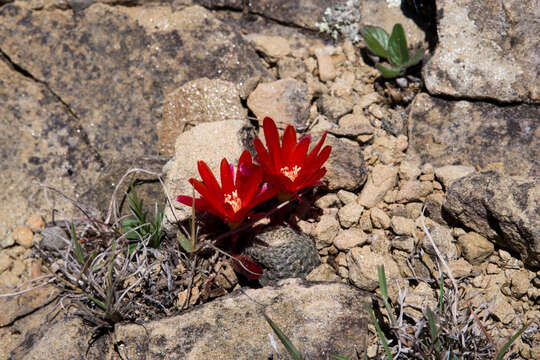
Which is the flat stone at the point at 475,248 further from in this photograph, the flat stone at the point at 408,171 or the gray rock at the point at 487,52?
the gray rock at the point at 487,52

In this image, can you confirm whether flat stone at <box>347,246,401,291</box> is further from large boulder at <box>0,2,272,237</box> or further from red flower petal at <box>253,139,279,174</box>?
Result: large boulder at <box>0,2,272,237</box>

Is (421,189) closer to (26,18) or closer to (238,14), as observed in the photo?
(238,14)

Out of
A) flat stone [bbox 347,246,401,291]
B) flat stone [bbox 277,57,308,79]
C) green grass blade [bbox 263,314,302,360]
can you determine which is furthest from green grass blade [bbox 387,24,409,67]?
green grass blade [bbox 263,314,302,360]

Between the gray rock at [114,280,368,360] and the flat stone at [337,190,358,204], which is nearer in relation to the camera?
the gray rock at [114,280,368,360]

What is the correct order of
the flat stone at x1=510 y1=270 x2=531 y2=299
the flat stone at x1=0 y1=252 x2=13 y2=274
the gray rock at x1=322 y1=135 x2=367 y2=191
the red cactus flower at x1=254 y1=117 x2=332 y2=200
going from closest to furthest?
1. the flat stone at x1=510 y1=270 x2=531 y2=299
2. the red cactus flower at x1=254 y1=117 x2=332 y2=200
3. the gray rock at x1=322 y1=135 x2=367 y2=191
4. the flat stone at x1=0 y1=252 x2=13 y2=274

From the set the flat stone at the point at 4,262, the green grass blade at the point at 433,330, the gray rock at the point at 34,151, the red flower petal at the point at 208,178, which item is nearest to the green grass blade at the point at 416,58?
the red flower petal at the point at 208,178

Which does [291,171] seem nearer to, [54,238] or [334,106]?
[334,106]

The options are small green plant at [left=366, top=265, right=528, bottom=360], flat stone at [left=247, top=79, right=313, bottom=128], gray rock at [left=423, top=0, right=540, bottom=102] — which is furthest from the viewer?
flat stone at [left=247, top=79, right=313, bottom=128]

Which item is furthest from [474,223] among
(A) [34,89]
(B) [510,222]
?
(A) [34,89]
